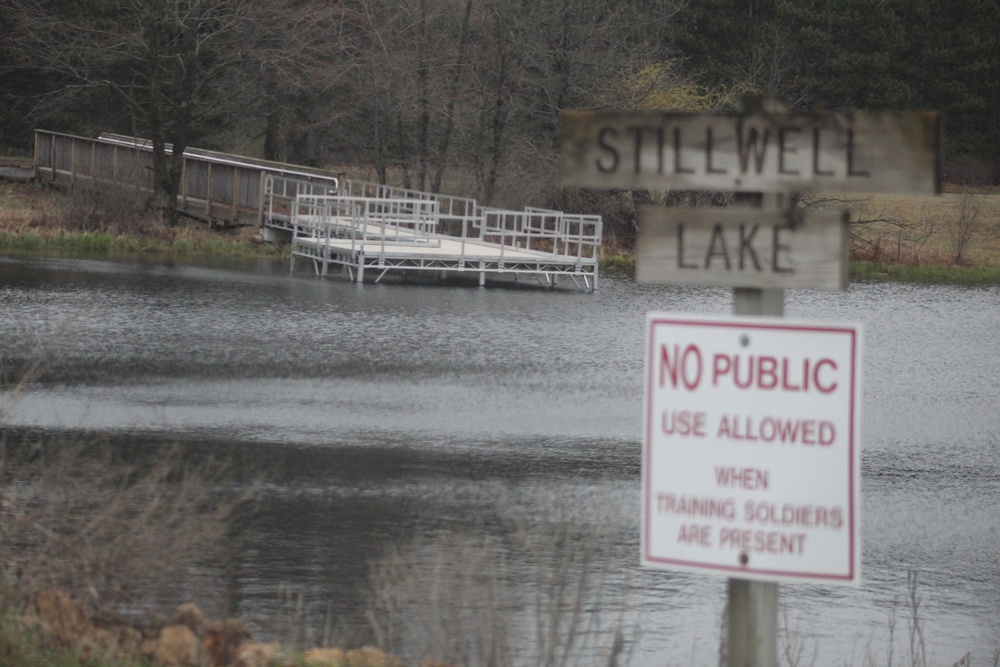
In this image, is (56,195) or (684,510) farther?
(56,195)

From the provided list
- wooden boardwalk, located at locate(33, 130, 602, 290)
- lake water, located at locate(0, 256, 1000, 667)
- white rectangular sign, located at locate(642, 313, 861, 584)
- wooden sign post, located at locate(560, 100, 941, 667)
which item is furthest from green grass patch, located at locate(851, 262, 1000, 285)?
white rectangular sign, located at locate(642, 313, 861, 584)

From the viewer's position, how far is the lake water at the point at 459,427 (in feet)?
27.1

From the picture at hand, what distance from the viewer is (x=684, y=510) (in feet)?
13.4

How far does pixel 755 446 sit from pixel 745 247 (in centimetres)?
57

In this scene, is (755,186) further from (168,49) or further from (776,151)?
(168,49)

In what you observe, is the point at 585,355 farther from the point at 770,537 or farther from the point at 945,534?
the point at 770,537

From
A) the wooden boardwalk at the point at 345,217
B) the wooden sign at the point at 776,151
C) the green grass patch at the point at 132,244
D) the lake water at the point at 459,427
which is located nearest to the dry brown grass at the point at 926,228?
the wooden boardwalk at the point at 345,217

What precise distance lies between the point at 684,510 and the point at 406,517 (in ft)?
19.4

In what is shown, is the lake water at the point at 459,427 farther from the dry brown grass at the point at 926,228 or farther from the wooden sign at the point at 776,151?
the dry brown grass at the point at 926,228

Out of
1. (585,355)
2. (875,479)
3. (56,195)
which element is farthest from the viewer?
(56,195)

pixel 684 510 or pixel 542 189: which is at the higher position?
pixel 542 189

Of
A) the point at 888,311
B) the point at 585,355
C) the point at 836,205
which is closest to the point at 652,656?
the point at 585,355

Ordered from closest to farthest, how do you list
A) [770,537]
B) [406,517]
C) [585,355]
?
[770,537] < [406,517] < [585,355]

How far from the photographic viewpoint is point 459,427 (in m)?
13.5
